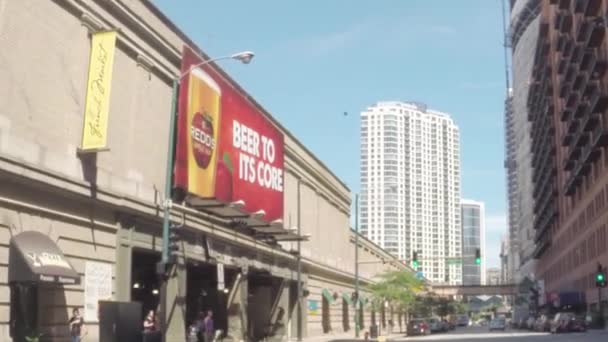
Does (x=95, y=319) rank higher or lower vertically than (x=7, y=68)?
lower

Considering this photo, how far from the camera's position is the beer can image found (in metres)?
32.4

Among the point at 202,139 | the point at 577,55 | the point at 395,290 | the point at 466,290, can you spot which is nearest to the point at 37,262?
the point at 202,139

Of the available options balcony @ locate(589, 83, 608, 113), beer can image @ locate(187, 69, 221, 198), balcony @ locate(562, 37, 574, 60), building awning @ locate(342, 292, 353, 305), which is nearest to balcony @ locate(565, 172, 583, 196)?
balcony @ locate(562, 37, 574, 60)

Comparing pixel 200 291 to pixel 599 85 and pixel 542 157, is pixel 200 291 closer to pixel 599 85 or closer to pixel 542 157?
pixel 599 85

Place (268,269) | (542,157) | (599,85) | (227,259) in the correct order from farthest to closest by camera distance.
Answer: (542,157) < (599,85) < (268,269) < (227,259)

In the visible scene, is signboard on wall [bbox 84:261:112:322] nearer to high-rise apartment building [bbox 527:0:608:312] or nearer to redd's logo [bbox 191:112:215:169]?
redd's logo [bbox 191:112:215:169]

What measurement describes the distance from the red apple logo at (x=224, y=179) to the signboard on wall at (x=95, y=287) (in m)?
9.53

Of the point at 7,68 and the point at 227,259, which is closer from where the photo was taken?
the point at 7,68

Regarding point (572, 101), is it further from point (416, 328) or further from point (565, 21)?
point (416, 328)

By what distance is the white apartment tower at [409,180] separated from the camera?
5512 inches

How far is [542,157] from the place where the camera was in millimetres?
133250

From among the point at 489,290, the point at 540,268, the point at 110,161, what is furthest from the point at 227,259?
the point at 489,290

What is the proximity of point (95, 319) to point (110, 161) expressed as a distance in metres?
5.04

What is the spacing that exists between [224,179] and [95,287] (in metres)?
11.5
